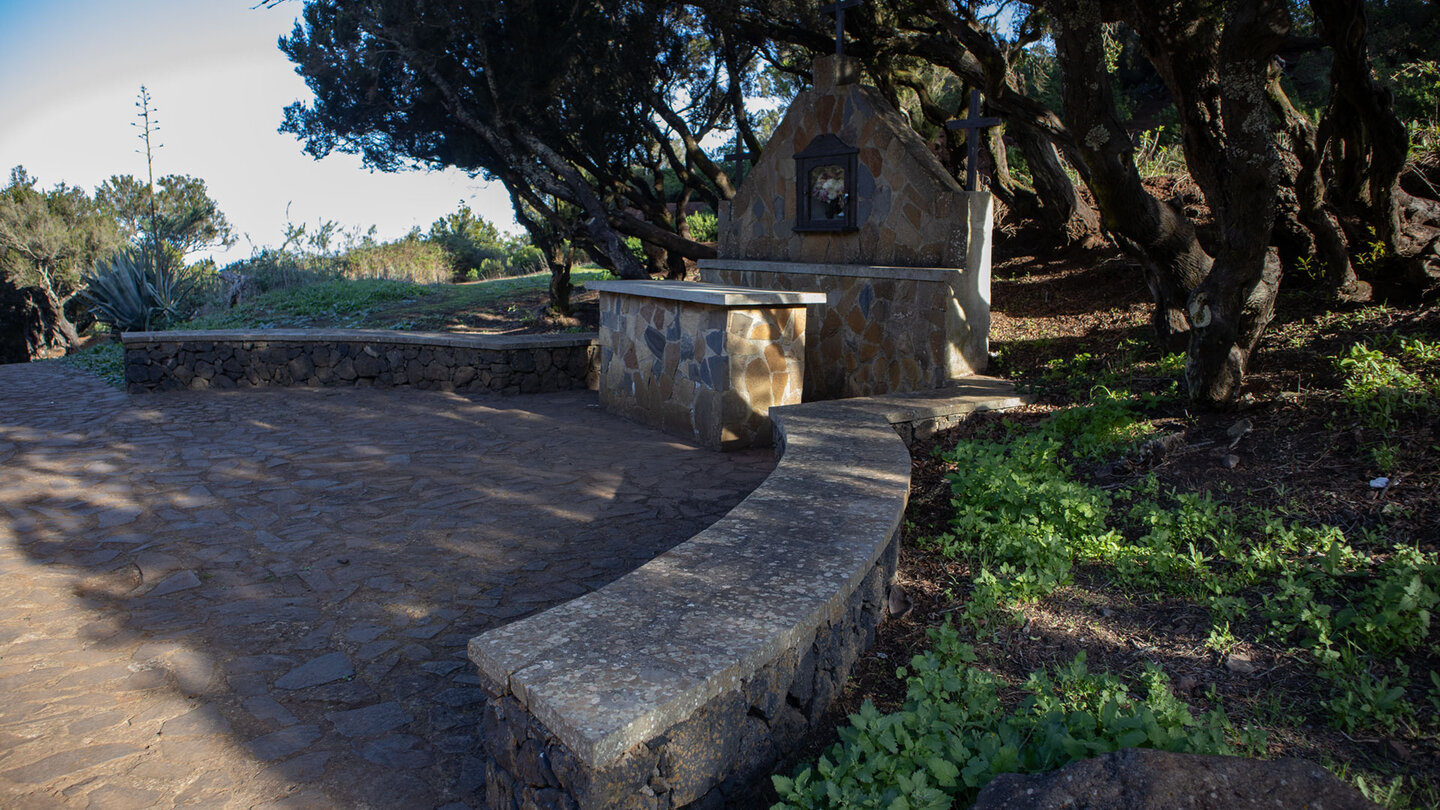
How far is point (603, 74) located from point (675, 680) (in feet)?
36.5

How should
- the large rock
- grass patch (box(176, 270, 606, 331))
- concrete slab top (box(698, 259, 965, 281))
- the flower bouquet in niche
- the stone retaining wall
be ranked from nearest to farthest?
the large rock → concrete slab top (box(698, 259, 965, 281)) → the flower bouquet in niche → the stone retaining wall → grass patch (box(176, 270, 606, 331))

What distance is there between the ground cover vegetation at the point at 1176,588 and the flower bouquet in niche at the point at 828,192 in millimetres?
3159

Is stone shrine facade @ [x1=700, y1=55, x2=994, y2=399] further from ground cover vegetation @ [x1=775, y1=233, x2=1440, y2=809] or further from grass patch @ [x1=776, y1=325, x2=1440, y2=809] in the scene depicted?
grass patch @ [x1=776, y1=325, x2=1440, y2=809]

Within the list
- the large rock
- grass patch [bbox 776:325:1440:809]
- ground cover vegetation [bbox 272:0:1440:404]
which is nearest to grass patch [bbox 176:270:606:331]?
ground cover vegetation [bbox 272:0:1440:404]

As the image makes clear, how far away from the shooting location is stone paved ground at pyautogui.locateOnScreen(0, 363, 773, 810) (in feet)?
9.21

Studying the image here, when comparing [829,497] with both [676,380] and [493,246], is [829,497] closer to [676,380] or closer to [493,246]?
[676,380]

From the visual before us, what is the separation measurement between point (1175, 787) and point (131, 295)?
15017 mm

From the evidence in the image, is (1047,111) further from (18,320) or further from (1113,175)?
(18,320)

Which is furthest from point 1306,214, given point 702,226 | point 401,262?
point 401,262

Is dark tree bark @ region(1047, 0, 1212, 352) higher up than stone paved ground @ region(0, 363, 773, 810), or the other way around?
dark tree bark @ region(1047, 0, 1212, 352)

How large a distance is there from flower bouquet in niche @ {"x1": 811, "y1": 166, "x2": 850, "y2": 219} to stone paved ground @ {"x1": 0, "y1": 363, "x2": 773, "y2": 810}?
2.79 meters

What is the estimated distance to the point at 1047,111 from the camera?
7996mm

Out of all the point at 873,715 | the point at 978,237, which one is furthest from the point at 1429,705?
the point at 978,237

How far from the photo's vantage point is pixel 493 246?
81.3 feet
